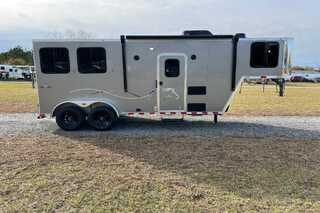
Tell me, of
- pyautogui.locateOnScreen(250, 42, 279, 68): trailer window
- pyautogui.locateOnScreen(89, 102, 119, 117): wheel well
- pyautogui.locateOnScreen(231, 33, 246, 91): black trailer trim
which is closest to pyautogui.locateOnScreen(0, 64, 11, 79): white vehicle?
pyautogui.locateOnScreen(89, 102, 119, 117): wheel well

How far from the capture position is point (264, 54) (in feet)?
29.1

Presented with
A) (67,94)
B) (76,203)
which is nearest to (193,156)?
(76,203)

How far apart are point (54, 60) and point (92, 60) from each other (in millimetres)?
1084

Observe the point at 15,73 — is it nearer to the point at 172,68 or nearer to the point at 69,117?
the point at 69,117

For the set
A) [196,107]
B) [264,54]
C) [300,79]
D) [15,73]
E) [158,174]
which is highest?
[264,54]

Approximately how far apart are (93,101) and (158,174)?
4.40 meters

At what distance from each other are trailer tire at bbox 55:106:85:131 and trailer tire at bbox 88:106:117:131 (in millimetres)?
308

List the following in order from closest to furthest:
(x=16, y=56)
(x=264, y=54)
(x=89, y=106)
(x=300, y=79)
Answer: (x=264, y=54), (x=89, y=106), (x=300, y=79), (x=16, y=56)

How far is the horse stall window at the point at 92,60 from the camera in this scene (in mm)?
8883

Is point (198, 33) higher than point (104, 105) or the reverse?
higher

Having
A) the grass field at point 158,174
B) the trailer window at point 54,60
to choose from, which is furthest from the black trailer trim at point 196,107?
the trailer window at point 54,60

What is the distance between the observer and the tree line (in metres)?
68.2

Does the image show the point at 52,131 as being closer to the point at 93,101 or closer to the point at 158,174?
the point at 93,101

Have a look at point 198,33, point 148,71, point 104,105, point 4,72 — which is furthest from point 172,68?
point 4,72
